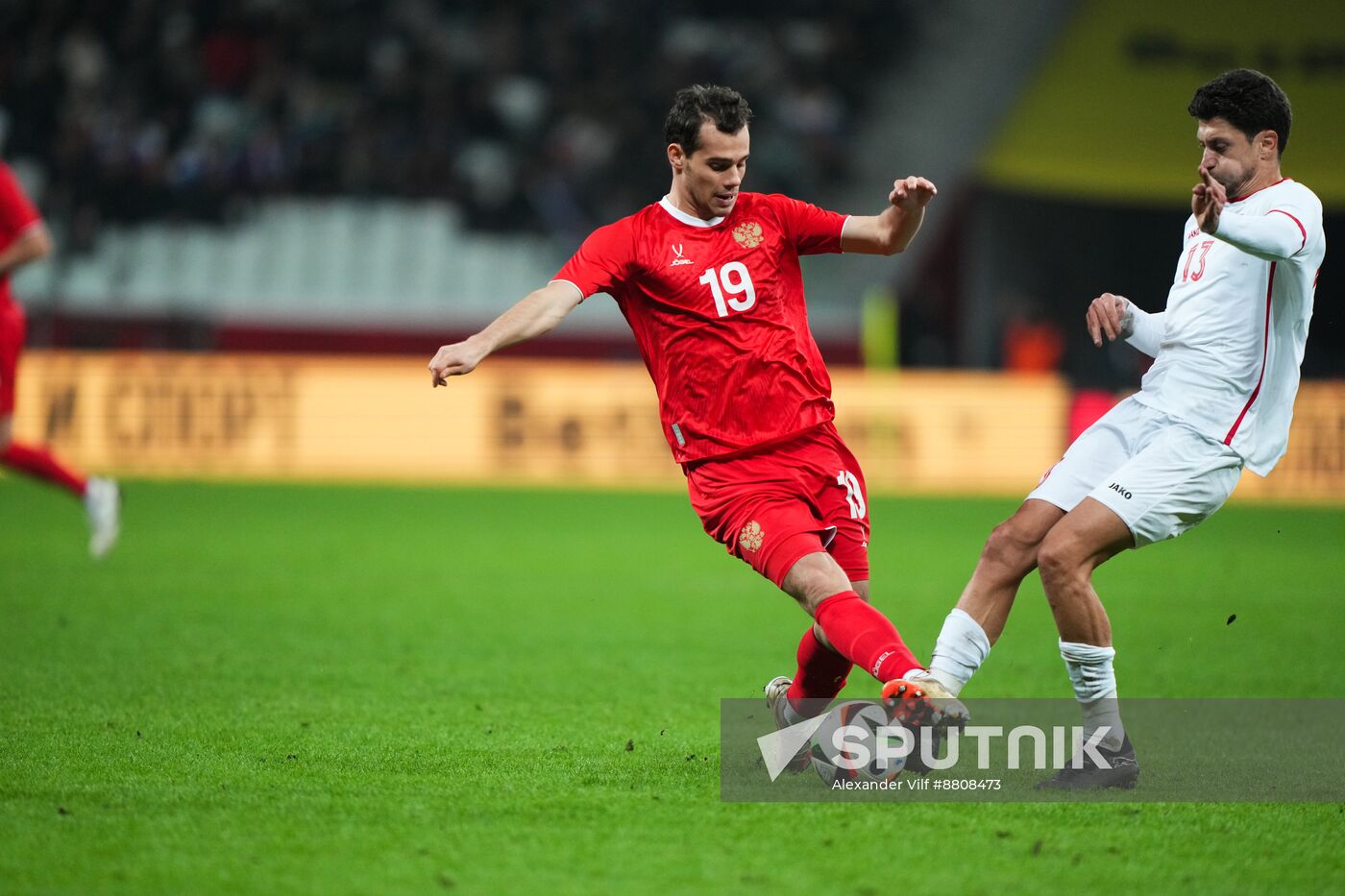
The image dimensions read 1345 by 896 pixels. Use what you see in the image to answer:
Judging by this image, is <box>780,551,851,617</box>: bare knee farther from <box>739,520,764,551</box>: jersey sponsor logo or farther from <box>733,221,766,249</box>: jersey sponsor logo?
<box>733,221,766,249</box>: jersey sponsor logo

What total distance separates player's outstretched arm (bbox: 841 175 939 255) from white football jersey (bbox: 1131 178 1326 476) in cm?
84

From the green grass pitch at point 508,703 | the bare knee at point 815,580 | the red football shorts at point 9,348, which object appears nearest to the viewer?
the green grass pitch at point 508,703

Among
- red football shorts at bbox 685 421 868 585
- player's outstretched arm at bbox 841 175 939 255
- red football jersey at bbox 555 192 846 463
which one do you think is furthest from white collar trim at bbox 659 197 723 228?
red football shorts at bbox 685 421 868 585

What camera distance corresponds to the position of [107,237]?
21.3 metres

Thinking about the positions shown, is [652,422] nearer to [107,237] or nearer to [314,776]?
[107,237]

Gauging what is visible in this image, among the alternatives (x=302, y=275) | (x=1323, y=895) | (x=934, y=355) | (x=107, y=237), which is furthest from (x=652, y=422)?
(x=1323, y=895)

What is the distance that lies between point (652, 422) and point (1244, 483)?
663 cm

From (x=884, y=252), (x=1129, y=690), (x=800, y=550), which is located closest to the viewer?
(x=800, y=550)

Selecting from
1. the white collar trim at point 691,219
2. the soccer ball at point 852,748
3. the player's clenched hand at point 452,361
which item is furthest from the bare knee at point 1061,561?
the player's clenched hand at point 452,361

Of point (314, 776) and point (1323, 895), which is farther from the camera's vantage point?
point (314, 776)

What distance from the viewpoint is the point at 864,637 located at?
4520 millimetres

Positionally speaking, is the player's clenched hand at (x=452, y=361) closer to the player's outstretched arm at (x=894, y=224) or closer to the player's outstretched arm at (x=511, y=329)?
the player's outstretched arm at (x=511, y=329)

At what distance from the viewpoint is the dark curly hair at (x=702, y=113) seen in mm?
4883

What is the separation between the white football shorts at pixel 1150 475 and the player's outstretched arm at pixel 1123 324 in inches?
8.9
